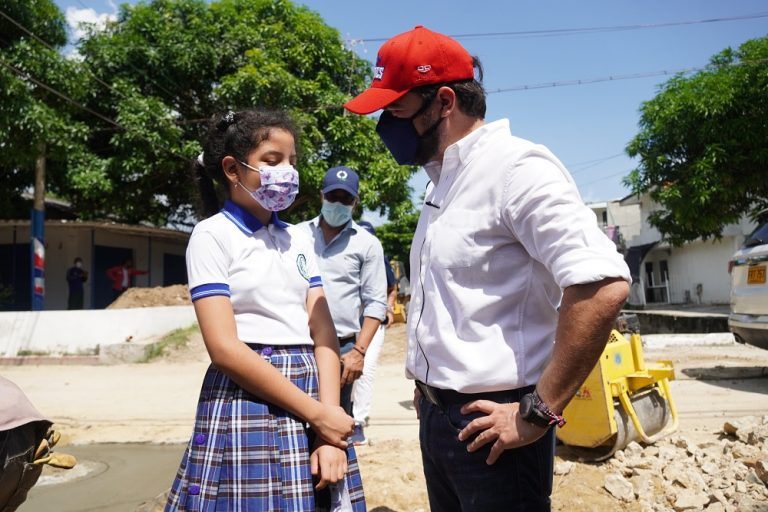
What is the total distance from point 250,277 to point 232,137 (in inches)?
20.9

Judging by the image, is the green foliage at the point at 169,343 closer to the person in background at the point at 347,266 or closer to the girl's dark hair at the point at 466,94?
the person in background at the point at 347,266

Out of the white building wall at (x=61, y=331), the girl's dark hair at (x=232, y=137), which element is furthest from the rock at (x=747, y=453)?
the white building wall at (x=61, y=331)

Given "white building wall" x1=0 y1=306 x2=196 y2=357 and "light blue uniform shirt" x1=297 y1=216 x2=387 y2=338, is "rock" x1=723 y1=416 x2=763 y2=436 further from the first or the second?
"white building wall" x1=0 y1=306 x2=196 y2=357

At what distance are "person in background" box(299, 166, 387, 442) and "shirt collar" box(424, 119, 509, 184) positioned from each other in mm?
2048

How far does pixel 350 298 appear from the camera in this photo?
3658 mm

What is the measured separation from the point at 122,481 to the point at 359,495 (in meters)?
3.20

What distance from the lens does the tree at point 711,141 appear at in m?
13.1

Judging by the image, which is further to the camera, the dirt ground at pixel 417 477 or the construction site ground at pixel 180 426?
the construction site ground at pixel 180 426

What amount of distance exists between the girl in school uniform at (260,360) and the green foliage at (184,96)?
11472 millimetres

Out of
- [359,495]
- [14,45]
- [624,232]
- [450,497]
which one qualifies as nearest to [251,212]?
[359,495]

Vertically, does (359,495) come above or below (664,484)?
above

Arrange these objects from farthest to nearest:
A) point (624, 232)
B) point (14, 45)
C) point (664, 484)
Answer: point (624, 232), point (14, 45), point (664, 484)

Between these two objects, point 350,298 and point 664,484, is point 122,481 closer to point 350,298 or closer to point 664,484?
point 350,298

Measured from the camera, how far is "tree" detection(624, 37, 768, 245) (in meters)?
13.1
